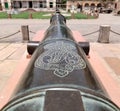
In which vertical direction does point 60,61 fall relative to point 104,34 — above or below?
above

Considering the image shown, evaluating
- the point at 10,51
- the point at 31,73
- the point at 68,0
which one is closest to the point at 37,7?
the point at 68,0

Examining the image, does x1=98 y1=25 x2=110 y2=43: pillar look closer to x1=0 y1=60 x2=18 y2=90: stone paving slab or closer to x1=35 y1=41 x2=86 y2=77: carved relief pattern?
x1=0 y1=60 x2=18 y2=90: stone paving slab

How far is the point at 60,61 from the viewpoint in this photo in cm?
186

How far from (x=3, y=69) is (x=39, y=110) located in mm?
4762

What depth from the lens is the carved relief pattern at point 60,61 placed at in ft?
5.71

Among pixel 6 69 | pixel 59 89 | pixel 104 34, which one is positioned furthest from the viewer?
pixel 104 34

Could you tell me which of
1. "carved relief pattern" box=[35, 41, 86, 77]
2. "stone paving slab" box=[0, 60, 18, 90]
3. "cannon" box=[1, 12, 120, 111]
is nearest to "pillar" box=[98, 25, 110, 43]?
"stone paving slab" box=[0, 60, 18, 90]

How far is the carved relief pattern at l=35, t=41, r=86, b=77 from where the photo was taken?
1739 mm

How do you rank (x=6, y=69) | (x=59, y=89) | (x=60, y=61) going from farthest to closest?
(x=6, y=69) → (x=60, y=61) → (x=59, y=89)

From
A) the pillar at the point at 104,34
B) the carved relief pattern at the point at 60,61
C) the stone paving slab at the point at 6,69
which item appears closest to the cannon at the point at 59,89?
the carved relief pattern at the point at 60,61

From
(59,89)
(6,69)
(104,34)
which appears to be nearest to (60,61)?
(59,89)

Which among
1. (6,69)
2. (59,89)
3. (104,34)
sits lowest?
(6,69)

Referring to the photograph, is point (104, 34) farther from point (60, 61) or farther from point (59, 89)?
point (59, 89)

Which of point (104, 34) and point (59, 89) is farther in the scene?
point (104, 34)
